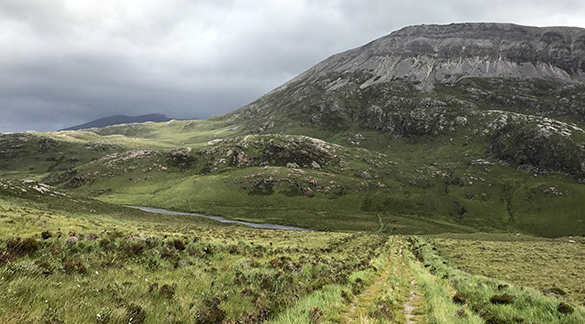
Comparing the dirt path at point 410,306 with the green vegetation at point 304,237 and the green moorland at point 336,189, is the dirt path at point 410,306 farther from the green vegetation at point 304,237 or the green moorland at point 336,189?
the green moorland at point 336,189

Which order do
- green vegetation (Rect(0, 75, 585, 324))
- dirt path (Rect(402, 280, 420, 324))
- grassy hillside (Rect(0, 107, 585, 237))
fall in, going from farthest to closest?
1. grassy hillside (Rect(0, 107, 585, 237))
2. dirt path (Rect(402, 280, 420, 324))
3. green vegetation (Rect(0, 75, 585, 324))

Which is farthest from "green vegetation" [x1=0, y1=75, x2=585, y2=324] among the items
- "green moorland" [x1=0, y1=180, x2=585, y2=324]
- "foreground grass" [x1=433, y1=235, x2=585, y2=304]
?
"foreground grass" [x1=433, y1=235, x2=585, y2=304]

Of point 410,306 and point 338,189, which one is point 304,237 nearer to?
point 410,306

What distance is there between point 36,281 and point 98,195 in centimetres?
15205

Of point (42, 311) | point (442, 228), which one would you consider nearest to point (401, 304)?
point (42, 311)

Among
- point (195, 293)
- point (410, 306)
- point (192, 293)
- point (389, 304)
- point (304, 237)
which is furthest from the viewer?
point (304, 237)

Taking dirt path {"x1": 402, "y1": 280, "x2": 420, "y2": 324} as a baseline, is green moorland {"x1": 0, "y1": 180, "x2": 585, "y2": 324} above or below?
above

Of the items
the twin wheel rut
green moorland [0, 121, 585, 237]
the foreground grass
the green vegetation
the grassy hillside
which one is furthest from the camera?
the grassy hillside

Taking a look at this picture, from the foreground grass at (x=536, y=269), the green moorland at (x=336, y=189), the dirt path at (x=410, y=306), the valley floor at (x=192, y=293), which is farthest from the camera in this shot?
the green moorland at (x=336, y=189)

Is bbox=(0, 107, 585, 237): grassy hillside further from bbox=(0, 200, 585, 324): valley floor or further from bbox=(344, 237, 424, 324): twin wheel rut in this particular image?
bbox=(0, 200, 585, 324): valley floor

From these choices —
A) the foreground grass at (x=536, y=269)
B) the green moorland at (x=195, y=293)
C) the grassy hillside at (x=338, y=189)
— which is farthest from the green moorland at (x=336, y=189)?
the green moorland at (x=195, y=293)

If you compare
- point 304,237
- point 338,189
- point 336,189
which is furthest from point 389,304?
point 338,189

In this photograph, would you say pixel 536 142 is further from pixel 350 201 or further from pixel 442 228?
pixel 350 201

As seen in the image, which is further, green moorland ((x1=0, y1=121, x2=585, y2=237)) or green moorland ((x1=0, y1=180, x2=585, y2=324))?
green moorland ((x1=0, y1=121, x2=585, y2=237))
